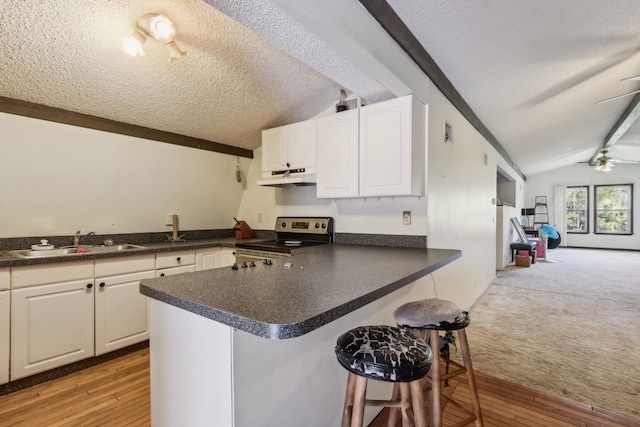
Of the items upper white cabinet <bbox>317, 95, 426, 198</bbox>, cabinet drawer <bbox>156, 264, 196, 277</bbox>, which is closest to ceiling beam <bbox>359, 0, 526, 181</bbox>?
upper white cabinet <bbox>317, 95, 426, 198</bbox>

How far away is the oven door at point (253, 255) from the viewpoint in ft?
8.80

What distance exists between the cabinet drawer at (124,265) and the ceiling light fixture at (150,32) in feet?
5.33

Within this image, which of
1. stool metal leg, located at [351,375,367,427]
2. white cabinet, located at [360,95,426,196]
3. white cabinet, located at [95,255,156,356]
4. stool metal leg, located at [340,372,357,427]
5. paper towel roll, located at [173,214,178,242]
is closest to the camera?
stool metal leg, located at [351,375,367,427]

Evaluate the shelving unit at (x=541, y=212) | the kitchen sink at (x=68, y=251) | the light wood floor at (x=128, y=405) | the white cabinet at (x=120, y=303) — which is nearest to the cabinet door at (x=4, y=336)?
the light wood floor at (x=128, y=405)

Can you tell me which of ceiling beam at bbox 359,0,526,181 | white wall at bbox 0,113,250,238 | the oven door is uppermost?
ceiling beam at bbox 359,0,526,181

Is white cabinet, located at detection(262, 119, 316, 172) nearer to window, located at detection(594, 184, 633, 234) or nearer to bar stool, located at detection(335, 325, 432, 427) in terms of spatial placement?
bar stool, located at detection(335, 325, 432, 427)

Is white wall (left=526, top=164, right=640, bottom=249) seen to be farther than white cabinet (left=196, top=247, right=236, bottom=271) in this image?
Yes

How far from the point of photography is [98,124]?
2609mm

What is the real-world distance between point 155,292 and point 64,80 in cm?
202

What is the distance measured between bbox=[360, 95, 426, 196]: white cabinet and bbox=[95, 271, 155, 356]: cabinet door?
2175mm

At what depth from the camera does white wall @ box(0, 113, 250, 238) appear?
2283 millimetres

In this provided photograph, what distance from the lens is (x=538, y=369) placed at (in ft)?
7.72

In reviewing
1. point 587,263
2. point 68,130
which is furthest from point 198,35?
point 587,263

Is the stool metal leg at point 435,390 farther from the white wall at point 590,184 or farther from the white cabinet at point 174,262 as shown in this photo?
the white wall at point 590,184
